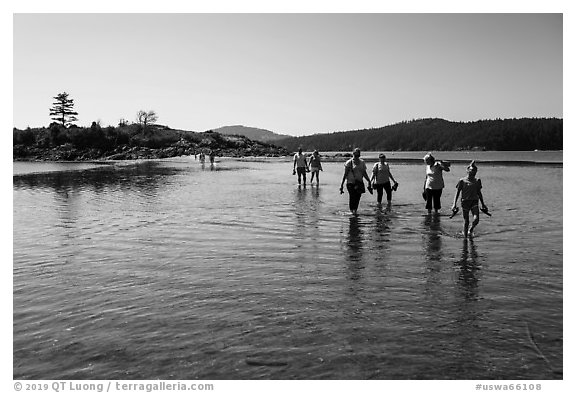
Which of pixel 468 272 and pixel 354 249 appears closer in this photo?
pixel 468 272

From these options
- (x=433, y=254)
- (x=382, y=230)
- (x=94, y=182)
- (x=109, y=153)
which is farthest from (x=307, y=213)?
(x=109, y=153)

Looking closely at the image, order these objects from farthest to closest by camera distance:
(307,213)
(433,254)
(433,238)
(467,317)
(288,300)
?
1. (307,213)
2. (433,238)
3. (433,254)
4. (288,300)
5. (467,317)

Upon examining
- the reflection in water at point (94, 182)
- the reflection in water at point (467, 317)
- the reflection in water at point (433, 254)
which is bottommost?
the reflection in water at point (467, 317)

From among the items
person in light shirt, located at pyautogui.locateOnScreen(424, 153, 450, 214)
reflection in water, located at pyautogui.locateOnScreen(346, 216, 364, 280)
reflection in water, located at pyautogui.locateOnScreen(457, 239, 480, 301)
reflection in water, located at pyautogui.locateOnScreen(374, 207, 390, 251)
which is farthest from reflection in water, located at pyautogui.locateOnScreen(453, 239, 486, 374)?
person in light shirt, located at pyautogui.locateOnScreen(424, 153, 450, 214)

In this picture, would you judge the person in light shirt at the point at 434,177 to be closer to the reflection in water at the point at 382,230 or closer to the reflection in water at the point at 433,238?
the reflection in water at the point at 433,238

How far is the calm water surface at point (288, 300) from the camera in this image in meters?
5.23

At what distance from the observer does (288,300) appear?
7.14 m

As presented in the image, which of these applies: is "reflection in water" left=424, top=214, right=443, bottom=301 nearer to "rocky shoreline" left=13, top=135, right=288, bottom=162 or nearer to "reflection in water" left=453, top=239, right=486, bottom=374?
"reflection in water" left=453, top=239, right=486, bottom=374

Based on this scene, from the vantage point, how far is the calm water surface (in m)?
5.23

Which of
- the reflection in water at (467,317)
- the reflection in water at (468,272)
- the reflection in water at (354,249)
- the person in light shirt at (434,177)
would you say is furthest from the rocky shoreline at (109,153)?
the reflection in water at (467,317)

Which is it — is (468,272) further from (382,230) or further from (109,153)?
(109,153)

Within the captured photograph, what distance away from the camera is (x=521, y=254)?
10.1 meters

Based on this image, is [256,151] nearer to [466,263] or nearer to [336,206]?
[336,206]

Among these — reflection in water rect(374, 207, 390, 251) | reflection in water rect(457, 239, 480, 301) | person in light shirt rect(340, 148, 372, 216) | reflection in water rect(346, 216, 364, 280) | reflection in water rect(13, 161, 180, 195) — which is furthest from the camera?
reflection in water rect(13, 161, 180, 195)
